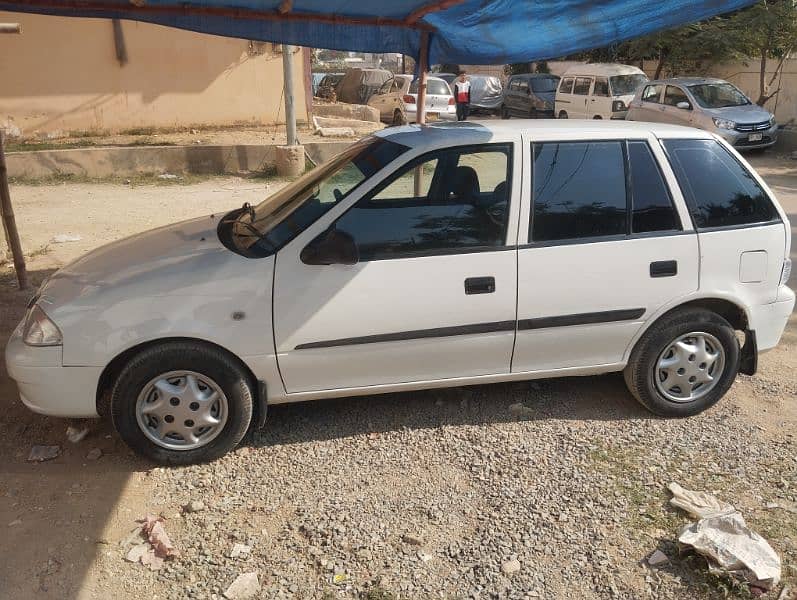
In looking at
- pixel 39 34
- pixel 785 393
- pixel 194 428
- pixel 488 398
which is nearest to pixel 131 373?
pixel 194 428

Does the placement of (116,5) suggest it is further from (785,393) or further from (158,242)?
(785,393)

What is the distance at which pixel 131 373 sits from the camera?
3.38m

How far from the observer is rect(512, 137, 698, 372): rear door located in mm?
3723

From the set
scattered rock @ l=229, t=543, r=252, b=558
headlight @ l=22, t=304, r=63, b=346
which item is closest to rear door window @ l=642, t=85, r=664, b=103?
headlight @ l=22, t=304, r=63, b=346

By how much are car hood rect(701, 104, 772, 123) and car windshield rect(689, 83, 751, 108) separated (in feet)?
0.89

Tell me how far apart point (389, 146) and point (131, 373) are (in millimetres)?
1841

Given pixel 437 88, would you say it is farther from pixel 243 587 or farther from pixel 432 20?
pixel 243 587

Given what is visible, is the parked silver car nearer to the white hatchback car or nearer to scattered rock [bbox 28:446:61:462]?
the white hatchback car

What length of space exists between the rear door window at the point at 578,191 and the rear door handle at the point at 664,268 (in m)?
0.25

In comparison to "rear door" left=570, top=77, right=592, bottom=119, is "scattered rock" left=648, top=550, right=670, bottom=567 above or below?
below

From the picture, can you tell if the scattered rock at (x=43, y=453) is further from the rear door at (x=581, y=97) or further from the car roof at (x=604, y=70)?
the car roof at (x=604, y=70)

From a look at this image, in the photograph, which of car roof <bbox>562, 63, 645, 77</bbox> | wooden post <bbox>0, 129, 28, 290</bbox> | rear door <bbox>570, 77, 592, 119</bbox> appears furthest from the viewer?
rear door <bbox>570, 77, 592, 119</bbox>

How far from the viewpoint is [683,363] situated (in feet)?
13.2

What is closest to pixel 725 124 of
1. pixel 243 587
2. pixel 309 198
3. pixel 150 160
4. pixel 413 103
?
pixel 413 103
